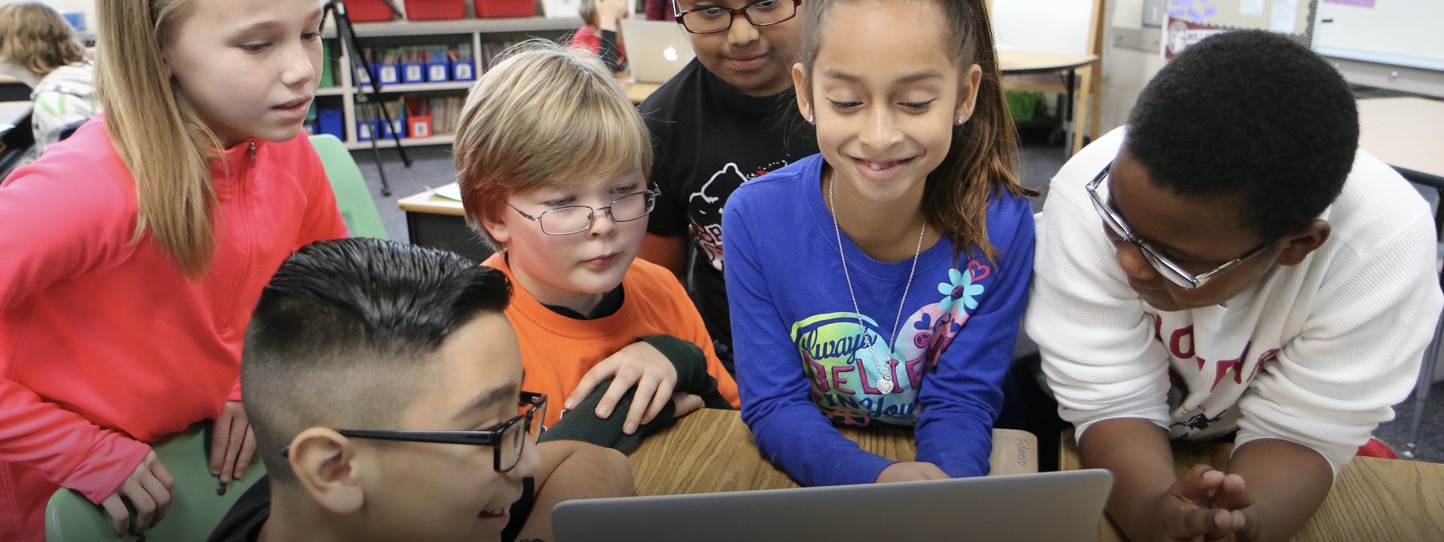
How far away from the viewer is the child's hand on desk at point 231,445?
1.19 meters

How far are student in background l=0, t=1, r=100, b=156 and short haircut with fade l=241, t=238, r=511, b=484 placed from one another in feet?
10.8

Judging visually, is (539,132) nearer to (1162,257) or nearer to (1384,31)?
(1162,257)

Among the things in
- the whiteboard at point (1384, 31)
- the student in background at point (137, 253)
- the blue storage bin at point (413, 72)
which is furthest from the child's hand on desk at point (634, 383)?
the blue storage bin at point (413, 72)

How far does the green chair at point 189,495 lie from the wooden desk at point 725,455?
435 mm

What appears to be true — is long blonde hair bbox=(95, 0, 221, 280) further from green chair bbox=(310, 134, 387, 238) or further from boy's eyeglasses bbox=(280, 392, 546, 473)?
green chair bbox=(310, 134, 387, 238)

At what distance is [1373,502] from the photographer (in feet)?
3.43

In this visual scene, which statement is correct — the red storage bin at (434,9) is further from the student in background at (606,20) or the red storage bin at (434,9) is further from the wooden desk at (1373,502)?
the wooden desk at (1373,502)

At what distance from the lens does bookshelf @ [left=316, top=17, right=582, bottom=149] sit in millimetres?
5732

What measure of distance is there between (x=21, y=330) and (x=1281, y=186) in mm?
1315

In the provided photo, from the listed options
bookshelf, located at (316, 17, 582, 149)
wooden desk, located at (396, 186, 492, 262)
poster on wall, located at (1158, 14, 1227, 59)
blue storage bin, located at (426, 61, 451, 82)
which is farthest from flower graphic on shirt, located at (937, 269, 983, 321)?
blue storage bin, located at (426, 61, 451, 82)

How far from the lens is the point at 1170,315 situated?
1.08 meters

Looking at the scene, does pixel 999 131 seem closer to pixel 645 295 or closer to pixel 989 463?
pixel 989 463

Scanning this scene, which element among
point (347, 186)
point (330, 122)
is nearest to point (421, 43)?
point (330, 122)

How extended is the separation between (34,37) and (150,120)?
11.7ft
